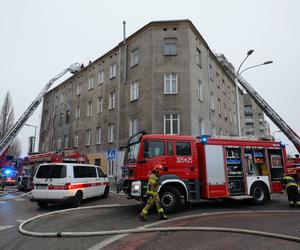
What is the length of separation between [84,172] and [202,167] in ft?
18.6

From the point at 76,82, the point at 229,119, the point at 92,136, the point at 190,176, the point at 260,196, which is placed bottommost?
the point at 260,196

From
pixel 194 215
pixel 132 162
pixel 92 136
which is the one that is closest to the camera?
pixel 194 215

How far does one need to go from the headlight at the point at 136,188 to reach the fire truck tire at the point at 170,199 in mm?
875

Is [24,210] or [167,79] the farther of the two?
[167,79]

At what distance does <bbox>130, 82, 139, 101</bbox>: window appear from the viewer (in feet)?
77.2

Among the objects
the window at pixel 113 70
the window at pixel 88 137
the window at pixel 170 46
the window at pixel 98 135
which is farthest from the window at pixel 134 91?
the window at pixel 88 137

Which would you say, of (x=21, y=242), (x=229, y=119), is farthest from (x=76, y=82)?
(x=21, y=242)

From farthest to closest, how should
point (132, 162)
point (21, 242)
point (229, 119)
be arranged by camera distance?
point (229, 119) → point (132, 162) → point (21, 242)

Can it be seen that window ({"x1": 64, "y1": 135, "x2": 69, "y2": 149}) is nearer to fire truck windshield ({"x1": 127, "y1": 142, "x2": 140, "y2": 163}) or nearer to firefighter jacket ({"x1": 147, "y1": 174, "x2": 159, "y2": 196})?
fire truck windshield ({"x1": 127, "y1": 142, "x2": 140, "y2": 163})

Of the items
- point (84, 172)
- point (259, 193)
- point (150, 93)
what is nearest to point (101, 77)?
point (150, 93)

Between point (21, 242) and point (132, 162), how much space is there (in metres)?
4.50

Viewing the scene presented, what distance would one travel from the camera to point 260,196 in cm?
1198

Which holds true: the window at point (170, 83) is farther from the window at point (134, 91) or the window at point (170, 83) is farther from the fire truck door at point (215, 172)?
the fire truck door at point (215, 172)

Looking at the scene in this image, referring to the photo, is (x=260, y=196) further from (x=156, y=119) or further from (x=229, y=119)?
(x=229, y=119)
